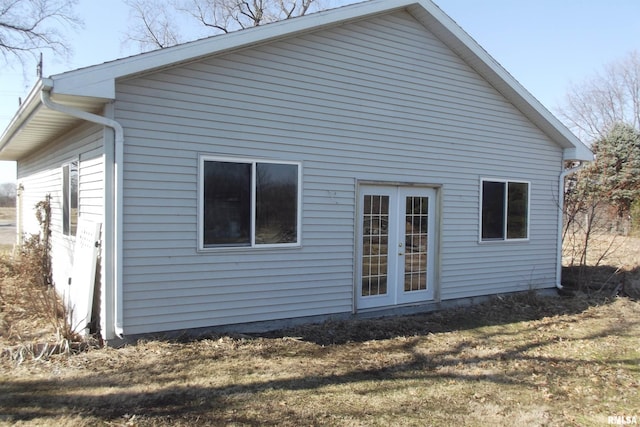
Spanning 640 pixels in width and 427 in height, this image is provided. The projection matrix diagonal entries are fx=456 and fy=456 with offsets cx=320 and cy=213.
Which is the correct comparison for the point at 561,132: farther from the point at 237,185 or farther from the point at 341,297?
the point at 237,185

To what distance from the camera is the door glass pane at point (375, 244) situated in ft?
24.8

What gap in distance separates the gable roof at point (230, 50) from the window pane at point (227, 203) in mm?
1420

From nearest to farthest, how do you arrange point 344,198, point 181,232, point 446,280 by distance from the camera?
point 181,232, point 344,198, point 446,280

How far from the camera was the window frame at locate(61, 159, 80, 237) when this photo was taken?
6.86 metres

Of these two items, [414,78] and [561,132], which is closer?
[414,78]

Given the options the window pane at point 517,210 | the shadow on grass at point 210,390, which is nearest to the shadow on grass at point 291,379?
the shadow on grass at point 210,390

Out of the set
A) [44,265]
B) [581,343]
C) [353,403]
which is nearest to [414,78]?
[581,343]

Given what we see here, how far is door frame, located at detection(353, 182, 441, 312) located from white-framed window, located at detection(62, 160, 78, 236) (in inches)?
172

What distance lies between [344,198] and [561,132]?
5294mm

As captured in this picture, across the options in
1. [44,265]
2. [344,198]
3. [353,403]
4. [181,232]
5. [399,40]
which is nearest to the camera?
[353,403]

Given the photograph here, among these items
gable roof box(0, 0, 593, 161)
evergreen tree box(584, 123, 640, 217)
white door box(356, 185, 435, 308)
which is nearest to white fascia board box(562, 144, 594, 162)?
gable roof box(0, 0, 593, 161)

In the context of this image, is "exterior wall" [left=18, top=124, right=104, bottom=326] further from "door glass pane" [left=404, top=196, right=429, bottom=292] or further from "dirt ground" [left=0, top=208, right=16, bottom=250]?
"dirt ground" [left=0, top=208, right=16, bottom=250]

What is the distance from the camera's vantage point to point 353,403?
429 centimetres

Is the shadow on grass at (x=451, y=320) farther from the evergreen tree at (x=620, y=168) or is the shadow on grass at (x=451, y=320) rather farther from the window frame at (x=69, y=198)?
the evergreen tree at (x=620, y=168)
